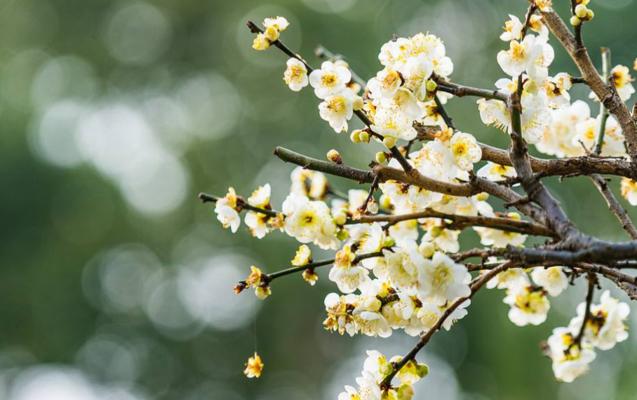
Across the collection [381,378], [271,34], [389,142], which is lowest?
[381,378]

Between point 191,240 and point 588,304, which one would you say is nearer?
point 588,304

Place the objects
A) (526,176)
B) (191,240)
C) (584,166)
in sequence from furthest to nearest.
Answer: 1. (191,240)
2. (584,166)
3. (526,176)

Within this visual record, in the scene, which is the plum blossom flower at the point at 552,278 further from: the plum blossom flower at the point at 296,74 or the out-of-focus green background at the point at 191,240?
the out-of-focus green background at the point at 191,240

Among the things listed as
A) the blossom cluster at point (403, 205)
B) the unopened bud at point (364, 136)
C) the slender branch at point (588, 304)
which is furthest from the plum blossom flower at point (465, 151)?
the slender branch at point (588, 304)

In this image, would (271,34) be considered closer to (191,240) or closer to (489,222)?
(489,222)

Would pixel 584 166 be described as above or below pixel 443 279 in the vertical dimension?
above

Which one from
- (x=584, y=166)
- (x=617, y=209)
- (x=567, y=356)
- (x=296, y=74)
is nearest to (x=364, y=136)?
(x=296, y=74)

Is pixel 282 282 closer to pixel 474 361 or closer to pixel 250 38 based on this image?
pixel 474 361
